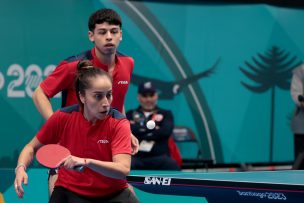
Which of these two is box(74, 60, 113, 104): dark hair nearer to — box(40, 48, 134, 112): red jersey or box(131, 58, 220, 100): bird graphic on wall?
box(40, 48, 134, 112): red jersey

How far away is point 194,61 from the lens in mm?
11734

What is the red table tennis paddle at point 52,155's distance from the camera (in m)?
4.85

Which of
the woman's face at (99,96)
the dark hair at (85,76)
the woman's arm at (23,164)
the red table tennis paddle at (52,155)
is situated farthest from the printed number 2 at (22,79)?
the red table tennis paddle at (52,155)

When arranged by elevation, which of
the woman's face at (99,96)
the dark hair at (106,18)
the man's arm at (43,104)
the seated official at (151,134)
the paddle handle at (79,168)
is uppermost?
the dark hair at (106,18)

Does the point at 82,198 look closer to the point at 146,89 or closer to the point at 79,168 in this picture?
the point at 79,168

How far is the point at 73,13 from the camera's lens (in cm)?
1091

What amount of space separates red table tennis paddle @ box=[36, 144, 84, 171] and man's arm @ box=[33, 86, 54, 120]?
1.12m

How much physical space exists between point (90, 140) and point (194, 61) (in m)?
6.49

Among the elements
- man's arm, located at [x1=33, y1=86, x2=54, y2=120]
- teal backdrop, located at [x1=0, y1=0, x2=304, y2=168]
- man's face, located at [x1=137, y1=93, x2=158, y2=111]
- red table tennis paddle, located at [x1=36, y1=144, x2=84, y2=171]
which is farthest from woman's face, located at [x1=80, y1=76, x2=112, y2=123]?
teal backdrop, located at [x1=0, y1=0, x2=304, y2=168]

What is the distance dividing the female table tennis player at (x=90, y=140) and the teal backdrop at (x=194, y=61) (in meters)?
5.19

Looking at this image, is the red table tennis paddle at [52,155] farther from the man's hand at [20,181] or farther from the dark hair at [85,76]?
the dark hair at [85,76]

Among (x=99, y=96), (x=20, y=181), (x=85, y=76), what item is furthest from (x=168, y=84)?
(x=20, y=181)

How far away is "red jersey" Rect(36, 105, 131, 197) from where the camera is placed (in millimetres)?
5340

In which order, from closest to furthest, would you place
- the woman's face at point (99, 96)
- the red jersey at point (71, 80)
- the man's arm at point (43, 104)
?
the woman's face at point (99, 96), the man's arm at point (43, 104), the red jersey at point (71, 80)
